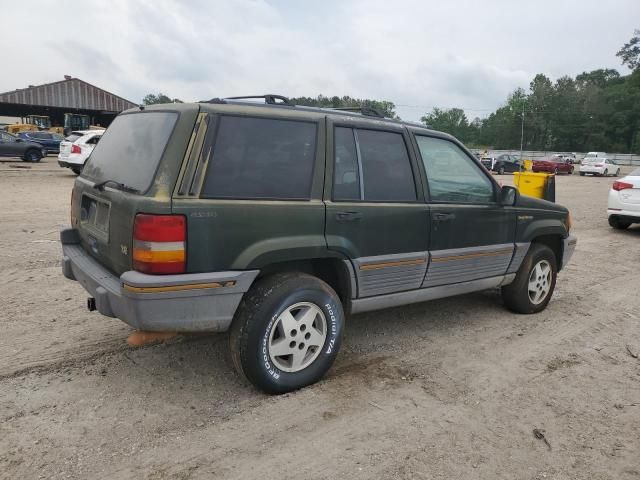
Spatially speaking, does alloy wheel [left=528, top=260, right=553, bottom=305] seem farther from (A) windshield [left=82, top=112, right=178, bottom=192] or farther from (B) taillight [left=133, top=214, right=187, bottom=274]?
(A) windshield [left=82, top=112, right=178, bottom=192]

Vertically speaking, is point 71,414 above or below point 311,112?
below

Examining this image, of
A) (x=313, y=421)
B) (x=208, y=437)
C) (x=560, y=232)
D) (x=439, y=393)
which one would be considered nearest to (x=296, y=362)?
(x=313, y=421)

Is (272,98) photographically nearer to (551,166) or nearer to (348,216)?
(348,216)

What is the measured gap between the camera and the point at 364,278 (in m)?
3.54

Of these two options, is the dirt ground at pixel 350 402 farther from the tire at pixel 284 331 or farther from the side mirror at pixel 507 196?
the side mirror at pixel 507 196

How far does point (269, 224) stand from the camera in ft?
9.94

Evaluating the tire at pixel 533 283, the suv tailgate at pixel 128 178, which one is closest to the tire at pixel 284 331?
the suv tailgate at pixel 128 178

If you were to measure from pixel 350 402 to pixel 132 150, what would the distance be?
2176 mm

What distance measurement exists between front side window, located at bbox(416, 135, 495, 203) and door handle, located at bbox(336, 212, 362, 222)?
0.81m

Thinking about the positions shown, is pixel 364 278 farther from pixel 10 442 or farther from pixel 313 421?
pixel 10 442

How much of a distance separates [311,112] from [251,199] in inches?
33.8

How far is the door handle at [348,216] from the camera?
334 cm

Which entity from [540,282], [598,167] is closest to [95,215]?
[540,282]

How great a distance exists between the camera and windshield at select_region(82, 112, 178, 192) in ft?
9.71
